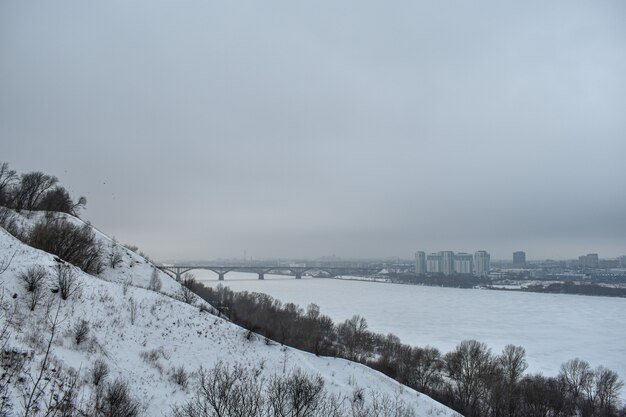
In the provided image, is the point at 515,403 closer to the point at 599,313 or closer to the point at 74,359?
the point at 74,359

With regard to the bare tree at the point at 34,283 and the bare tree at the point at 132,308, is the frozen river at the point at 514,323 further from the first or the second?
the bare tree at the point at 34,283

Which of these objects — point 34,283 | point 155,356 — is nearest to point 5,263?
point 34,283

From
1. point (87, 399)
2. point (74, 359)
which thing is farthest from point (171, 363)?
point (87, 399)

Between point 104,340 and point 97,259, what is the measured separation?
1831 centimetres

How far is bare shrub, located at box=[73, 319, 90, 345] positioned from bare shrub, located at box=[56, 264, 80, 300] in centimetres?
217

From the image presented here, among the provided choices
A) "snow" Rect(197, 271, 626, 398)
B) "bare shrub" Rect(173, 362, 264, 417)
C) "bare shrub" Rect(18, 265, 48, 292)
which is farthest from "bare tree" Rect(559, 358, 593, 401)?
"bare shrub" Rect(18, 265, 48, 292)

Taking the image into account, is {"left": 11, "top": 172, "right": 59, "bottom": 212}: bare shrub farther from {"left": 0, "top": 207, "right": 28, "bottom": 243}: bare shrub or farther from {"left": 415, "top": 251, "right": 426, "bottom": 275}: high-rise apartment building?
{"left": 415, "top": 251, "right": 426, "bottom": 275}: high-rise apartment building

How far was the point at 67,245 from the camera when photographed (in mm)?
26812

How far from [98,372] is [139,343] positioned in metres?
4.66

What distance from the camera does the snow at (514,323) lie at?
46.6 m

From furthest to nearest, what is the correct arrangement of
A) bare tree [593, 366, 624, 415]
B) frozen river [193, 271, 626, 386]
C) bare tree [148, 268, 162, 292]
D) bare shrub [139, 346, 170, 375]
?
frozen river [193, 271, 626, 386] < bare tree [148, 268, 162, 292] < bare tree [593, 366, 624, 415] < bare shrub [139, 346, 170, 375]

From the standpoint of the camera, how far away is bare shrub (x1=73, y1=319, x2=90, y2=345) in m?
13.9

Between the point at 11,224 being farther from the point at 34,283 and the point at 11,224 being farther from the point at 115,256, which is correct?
the point at 34,283

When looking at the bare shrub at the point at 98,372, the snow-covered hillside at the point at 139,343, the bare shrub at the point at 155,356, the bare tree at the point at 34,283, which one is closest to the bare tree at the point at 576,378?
the snow-covered hillside at the point at 139,343
